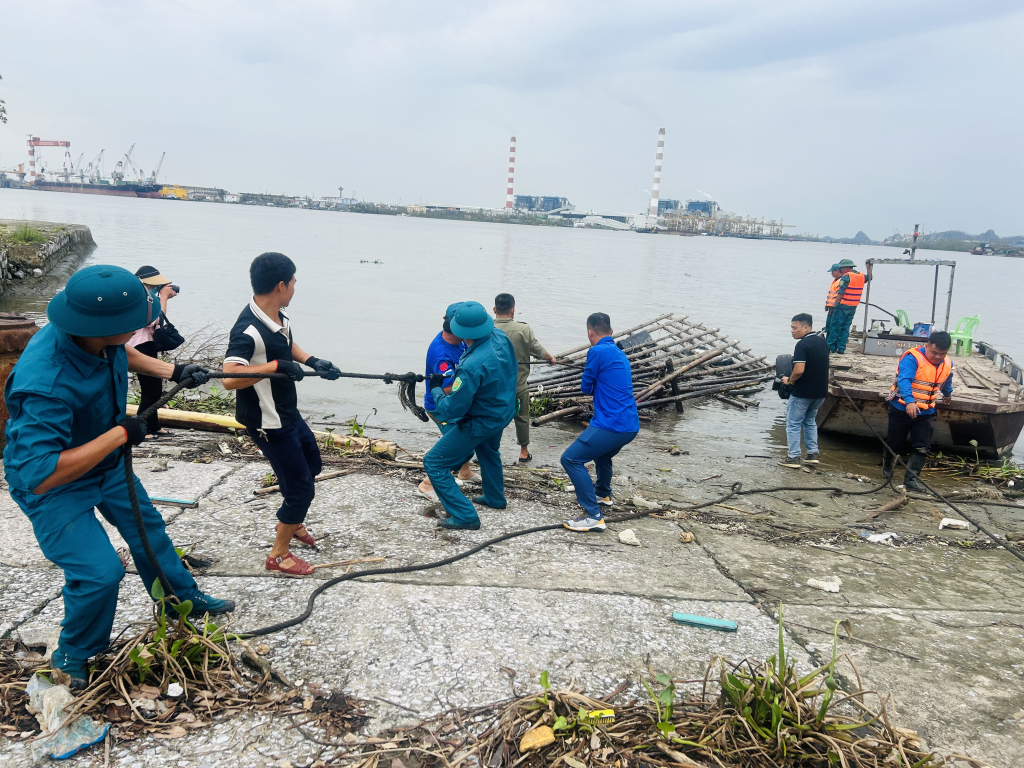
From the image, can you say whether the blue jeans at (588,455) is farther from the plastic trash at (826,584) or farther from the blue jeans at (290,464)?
the blue jeans at (290,464)

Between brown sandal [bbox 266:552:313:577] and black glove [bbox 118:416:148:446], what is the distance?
161cm

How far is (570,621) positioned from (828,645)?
1.45m

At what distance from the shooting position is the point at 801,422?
9078 mm

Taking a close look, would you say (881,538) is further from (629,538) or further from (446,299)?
(446,299)

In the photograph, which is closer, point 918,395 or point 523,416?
point 918,395

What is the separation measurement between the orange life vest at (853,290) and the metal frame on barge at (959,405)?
4.75ft

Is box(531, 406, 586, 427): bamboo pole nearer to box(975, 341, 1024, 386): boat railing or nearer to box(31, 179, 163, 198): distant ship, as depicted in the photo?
box(975, 341, 1024, 386): boat railing

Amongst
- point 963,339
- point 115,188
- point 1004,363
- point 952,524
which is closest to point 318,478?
point 952,524

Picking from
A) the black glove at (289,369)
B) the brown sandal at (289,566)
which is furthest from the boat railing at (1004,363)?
the black glove at (289,369)

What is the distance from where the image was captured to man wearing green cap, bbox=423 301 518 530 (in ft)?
16.3

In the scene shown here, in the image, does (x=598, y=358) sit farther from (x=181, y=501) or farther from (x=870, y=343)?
(x=870, y=343)

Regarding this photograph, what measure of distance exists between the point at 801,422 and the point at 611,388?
4680 millimetres

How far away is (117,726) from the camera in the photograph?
277cm

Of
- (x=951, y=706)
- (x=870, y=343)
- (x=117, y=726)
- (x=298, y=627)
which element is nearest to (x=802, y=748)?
(x=951, y=706)
